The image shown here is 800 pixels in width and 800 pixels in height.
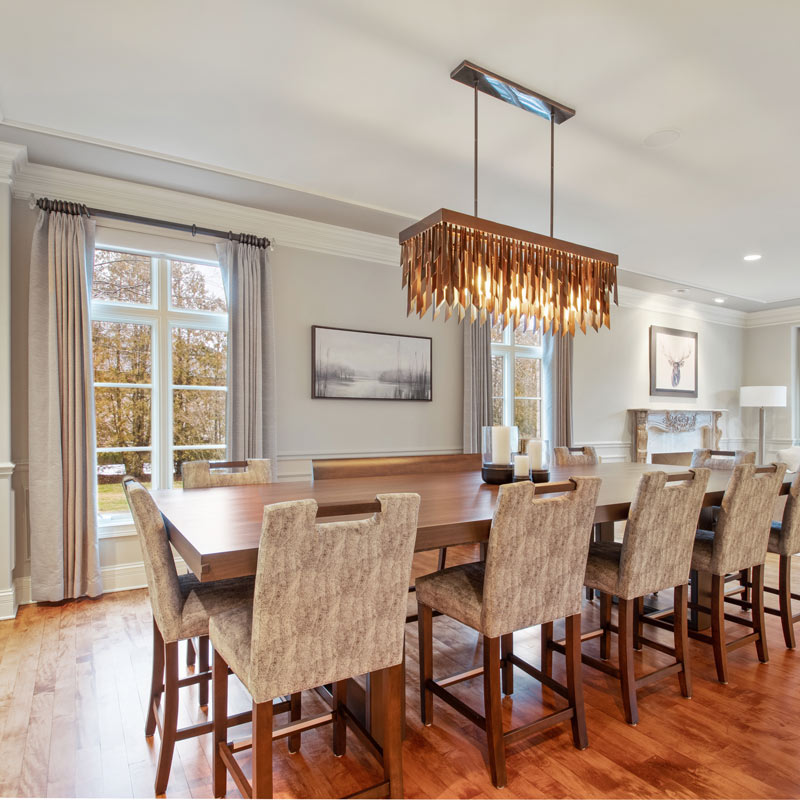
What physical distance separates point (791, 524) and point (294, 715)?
98.2 inches

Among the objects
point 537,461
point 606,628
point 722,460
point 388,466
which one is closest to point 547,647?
point 606,628

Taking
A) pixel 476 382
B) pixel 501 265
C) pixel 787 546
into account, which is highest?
pixel 501 265

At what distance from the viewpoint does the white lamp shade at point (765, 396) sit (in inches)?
275

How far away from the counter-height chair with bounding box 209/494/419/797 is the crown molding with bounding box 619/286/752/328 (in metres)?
5.69

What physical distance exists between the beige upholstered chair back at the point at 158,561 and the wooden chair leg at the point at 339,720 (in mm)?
559

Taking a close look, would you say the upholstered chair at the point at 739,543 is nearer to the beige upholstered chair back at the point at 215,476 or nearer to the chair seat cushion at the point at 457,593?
the chair seat cushion at the point at 457,593

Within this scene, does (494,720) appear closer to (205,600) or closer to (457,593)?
(457,593)

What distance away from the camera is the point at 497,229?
2.51 metres

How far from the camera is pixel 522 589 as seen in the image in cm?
177

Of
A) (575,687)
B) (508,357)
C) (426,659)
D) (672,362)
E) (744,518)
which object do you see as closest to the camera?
(575,687)

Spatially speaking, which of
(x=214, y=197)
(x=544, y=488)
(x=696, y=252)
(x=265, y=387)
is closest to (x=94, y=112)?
(x=214, y=197)

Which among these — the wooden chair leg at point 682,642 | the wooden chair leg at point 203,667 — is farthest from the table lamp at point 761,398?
the wooden chair leg at point 203,667

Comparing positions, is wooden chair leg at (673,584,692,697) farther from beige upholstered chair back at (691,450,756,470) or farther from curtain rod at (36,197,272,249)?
curtain rod at (36,197,272,249)

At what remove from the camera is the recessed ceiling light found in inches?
113
